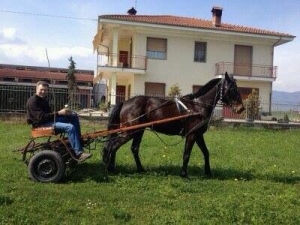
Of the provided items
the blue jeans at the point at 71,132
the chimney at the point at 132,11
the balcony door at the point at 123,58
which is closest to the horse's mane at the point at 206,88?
the blue jeans at the point at 71,132

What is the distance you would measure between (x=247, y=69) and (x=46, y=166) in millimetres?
26828

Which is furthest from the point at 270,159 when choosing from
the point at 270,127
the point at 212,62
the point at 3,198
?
the point at 212,62

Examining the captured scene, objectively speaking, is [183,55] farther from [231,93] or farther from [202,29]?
[231,93]

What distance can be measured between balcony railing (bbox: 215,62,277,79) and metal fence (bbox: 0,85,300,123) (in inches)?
167

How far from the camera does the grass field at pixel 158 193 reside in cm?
593

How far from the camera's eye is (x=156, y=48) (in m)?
31.5

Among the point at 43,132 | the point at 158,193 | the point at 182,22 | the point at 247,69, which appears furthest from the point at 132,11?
the point at 158,193

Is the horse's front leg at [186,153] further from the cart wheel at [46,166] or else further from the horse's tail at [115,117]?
the cart wheel at [46,166]

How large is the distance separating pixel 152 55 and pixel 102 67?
160 inches

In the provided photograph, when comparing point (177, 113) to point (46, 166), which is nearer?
point (46, 166)

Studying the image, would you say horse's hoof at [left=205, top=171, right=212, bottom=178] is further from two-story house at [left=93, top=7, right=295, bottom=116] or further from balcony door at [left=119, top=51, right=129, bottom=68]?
balcony door at [left=119, top=51, right=129, bottom=68]

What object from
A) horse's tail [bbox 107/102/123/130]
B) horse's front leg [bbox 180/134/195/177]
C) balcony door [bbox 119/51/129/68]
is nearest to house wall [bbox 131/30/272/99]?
balcony door [bbox 119/51/129/68]

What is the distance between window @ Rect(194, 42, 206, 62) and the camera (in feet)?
106

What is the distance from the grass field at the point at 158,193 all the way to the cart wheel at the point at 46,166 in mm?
216
